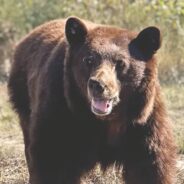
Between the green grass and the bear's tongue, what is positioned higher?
the bear's tongue

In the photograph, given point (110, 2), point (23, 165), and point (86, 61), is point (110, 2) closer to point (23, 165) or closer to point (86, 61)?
point (23, 165)

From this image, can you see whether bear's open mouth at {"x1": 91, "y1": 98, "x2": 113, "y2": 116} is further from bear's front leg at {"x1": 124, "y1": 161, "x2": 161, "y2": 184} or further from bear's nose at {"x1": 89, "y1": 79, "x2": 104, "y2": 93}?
bear's front leg at {"x1": 124, "y1": 161, "x2": 161, "y2": 184}

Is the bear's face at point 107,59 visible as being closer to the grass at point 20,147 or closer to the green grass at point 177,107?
the grass at point 20,147

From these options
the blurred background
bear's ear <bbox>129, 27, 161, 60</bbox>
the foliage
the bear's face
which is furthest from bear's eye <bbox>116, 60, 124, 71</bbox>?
the foliage

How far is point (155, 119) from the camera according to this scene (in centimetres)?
537

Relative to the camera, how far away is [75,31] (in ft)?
17.4

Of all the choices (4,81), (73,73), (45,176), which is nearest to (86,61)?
(73,73)

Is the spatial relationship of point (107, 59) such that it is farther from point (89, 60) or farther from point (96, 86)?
point (96, 86)

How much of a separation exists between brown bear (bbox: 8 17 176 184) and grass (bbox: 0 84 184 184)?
41 cm

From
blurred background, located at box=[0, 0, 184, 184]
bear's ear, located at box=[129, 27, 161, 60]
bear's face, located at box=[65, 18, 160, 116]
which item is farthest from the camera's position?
blurred background, located at box=[0, 0, 184, 184]

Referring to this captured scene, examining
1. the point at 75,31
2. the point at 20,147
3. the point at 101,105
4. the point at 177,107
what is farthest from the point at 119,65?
the point at 177,107

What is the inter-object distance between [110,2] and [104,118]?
8271 mm

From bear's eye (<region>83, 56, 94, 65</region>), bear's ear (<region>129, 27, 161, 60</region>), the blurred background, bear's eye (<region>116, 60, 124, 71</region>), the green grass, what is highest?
bear's ear (<region>129, 27, 161, 60</region>)

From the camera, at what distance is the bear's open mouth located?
4.87 metres
